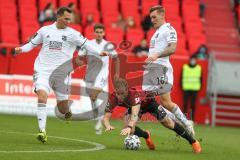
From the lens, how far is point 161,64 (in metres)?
14.5

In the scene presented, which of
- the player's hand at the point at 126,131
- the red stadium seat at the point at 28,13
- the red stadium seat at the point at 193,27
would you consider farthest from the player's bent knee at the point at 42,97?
the red stadium seat at the point at 193,27

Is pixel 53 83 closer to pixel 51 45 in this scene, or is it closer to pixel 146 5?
pixel 51 45

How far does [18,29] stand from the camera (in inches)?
1064

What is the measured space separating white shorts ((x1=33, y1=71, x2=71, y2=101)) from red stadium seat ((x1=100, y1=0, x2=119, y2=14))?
13343 millimetres

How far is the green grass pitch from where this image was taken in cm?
1209

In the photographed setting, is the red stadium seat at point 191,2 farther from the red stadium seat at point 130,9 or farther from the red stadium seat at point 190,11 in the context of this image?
the red stadium seat at point 130,9

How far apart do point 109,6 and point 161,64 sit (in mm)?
15075

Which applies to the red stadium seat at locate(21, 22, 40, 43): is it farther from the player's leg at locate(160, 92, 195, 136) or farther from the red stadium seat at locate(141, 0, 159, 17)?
the player's leg at locate(160, 92, 195, 136)

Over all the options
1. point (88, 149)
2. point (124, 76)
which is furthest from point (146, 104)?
point (124, 76)

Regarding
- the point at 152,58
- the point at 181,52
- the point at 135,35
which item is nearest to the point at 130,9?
the point at 135,35

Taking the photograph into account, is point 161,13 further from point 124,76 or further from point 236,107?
point 236,107

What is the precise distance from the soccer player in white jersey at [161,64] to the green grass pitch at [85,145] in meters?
0.90

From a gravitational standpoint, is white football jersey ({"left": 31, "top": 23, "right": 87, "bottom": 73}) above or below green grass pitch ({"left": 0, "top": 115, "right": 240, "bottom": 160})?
above

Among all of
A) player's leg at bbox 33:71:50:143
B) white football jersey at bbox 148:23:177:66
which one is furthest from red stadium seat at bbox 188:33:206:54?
player's leg at bbox 33:71:50:143
